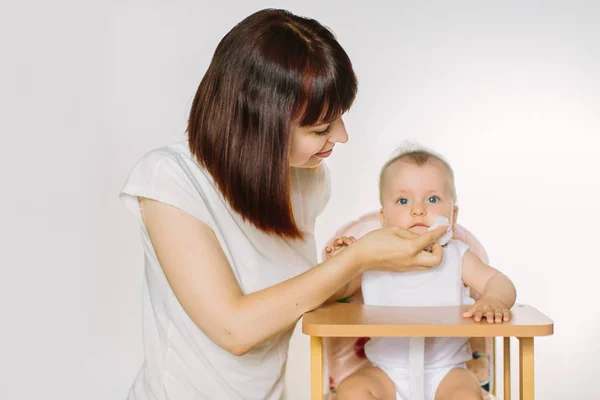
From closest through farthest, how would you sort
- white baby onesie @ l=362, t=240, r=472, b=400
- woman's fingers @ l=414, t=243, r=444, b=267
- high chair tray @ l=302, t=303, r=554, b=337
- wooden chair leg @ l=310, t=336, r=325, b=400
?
high chair tray @ l=302, t=303, r=554, b=337
wooden chair leg @ l=310, t=336, r=325, b=400
woman's fingers @ l=414, t=243, r=444, b=267
white baby onesie @ l=362, t=240, r=472, b=400

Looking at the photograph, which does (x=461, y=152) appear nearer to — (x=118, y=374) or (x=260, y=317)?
(x=118, y=374)

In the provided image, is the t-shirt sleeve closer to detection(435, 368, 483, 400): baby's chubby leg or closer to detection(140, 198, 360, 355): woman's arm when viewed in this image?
detection(140, 198, 360, 355): woman's arm

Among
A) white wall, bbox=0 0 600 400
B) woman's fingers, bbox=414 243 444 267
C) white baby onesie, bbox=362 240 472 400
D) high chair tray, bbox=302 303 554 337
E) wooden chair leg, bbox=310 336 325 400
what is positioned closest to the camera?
high chair tray, bbox=302 303 554 337

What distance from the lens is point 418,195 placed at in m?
1.92

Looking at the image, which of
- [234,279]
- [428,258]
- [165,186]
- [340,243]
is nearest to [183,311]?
[234,279]

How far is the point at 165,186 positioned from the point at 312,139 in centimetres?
32

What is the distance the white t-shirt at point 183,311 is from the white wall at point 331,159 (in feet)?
3.92

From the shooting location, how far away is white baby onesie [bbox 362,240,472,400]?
178cm

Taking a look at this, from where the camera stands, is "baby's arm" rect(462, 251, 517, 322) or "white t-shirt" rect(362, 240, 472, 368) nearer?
"baby's arm" rect(462, 251, 517, 322)

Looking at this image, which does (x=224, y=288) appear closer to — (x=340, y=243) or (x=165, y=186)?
(x=165, y=186)

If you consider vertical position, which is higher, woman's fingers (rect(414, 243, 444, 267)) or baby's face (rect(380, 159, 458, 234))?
baby's face (rect(380, 159, 458, 234))

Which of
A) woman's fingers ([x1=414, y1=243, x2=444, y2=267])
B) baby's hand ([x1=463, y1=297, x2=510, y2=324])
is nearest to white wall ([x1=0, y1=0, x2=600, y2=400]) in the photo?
woman's fingers ([x1=414, y1=243, x2=444, y2=267])

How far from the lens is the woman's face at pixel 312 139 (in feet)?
5.64

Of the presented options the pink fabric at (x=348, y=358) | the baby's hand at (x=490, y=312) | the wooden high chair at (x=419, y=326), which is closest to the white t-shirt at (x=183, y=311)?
the pink fabric at (x=348, y=358)
